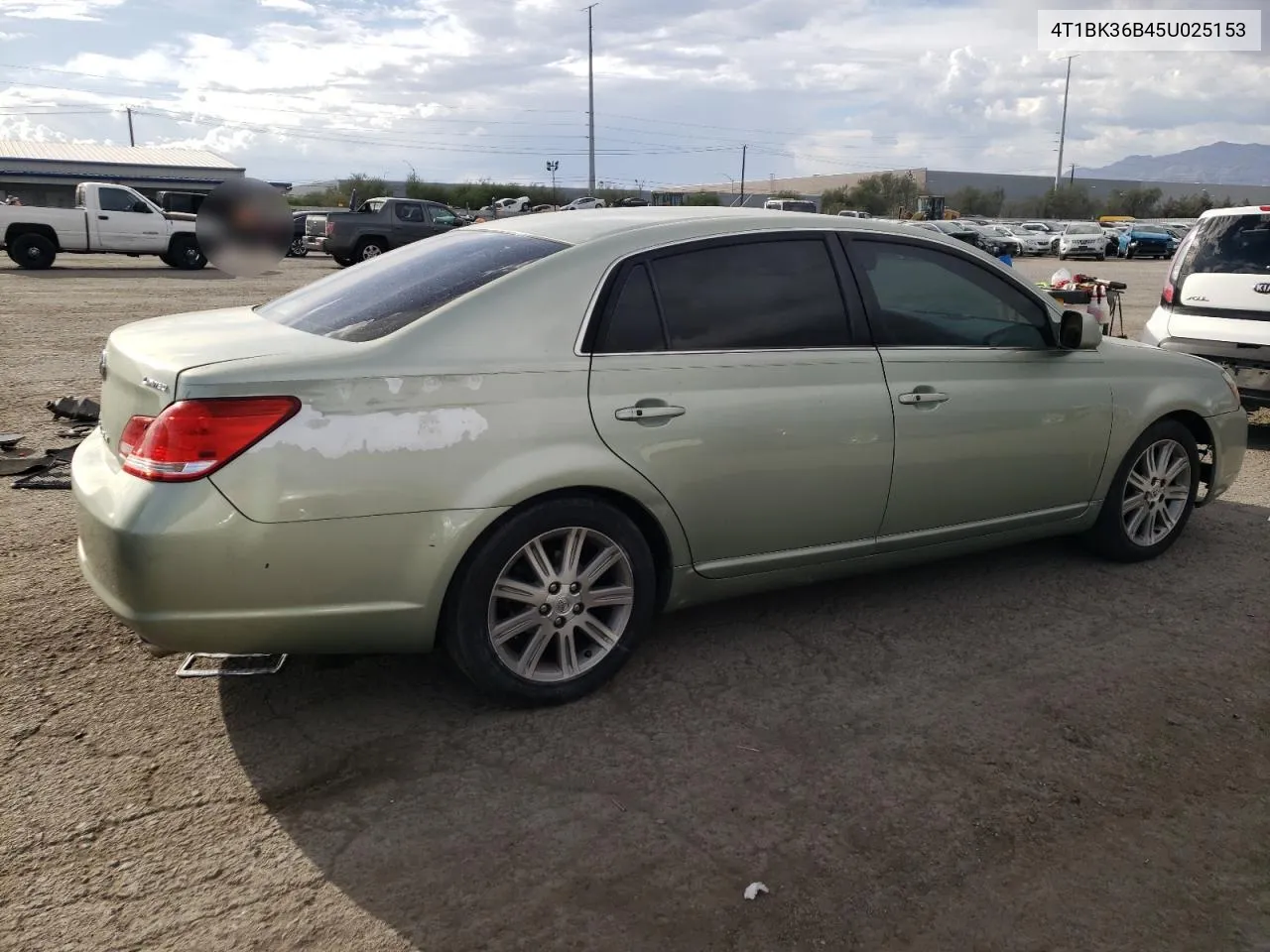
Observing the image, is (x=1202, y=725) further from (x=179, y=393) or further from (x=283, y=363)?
(x=179, y=393)

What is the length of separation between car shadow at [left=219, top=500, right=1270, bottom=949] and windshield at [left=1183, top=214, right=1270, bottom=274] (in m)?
4.27

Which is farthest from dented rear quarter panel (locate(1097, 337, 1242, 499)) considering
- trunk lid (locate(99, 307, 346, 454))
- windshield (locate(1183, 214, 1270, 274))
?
trunk lid (locate(99, 307, 346, 454))

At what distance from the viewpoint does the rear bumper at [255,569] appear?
116 inches

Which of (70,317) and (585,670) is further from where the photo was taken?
(70,317)

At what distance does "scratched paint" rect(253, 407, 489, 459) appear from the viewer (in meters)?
3.00

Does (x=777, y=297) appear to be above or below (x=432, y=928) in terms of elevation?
above

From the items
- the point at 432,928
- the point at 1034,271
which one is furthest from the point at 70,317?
the point at 1034,271

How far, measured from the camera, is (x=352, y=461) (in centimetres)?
304

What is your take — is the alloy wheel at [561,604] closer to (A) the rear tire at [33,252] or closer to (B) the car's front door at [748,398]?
(B) the car's front door at [748,398]

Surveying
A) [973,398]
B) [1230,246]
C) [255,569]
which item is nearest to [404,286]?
[255,569]

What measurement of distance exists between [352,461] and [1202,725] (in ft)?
9.53

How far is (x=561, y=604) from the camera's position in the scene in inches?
137

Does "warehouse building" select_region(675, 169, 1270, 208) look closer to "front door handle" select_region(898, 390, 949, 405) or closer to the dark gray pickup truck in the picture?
the dark gray pickup truck

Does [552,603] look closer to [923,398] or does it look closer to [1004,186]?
[923,398]
